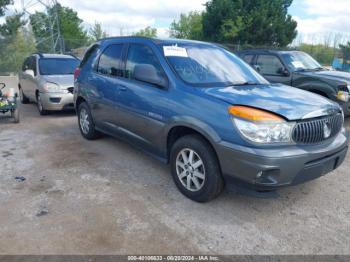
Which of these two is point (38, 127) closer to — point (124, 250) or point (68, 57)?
point (68, 57)

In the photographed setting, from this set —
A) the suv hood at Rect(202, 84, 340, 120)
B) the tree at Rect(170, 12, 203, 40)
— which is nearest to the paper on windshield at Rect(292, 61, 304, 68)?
the suv hood at Rect(202, 84, 340, 120)

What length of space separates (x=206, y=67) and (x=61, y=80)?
16.9 feet

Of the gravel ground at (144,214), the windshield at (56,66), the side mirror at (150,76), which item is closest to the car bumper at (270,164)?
the gravel ground at (144,214)

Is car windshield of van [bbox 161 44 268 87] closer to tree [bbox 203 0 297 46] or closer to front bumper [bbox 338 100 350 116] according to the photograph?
front bumper [bbox 338 100 350 116]

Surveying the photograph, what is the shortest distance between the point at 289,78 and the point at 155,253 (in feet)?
19.5

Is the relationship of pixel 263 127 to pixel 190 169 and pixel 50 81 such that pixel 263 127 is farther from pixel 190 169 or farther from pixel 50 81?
pixel 50 81

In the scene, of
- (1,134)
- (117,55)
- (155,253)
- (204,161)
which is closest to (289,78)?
(117,55)

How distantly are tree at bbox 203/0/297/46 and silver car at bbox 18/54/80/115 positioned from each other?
63.6ft

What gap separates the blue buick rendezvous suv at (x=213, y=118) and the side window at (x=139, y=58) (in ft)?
0.04

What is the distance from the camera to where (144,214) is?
3141 millimetres

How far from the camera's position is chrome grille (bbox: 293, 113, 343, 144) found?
2816mm

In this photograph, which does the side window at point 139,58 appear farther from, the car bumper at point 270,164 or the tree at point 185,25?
the tree at point 185,25

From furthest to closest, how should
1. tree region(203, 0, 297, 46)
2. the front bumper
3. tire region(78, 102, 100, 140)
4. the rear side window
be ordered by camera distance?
tree region(203, 0, 297, 46) < the front bumper < tire region(78, 102, 100, 140) < the rear side window

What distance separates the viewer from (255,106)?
285 cm
